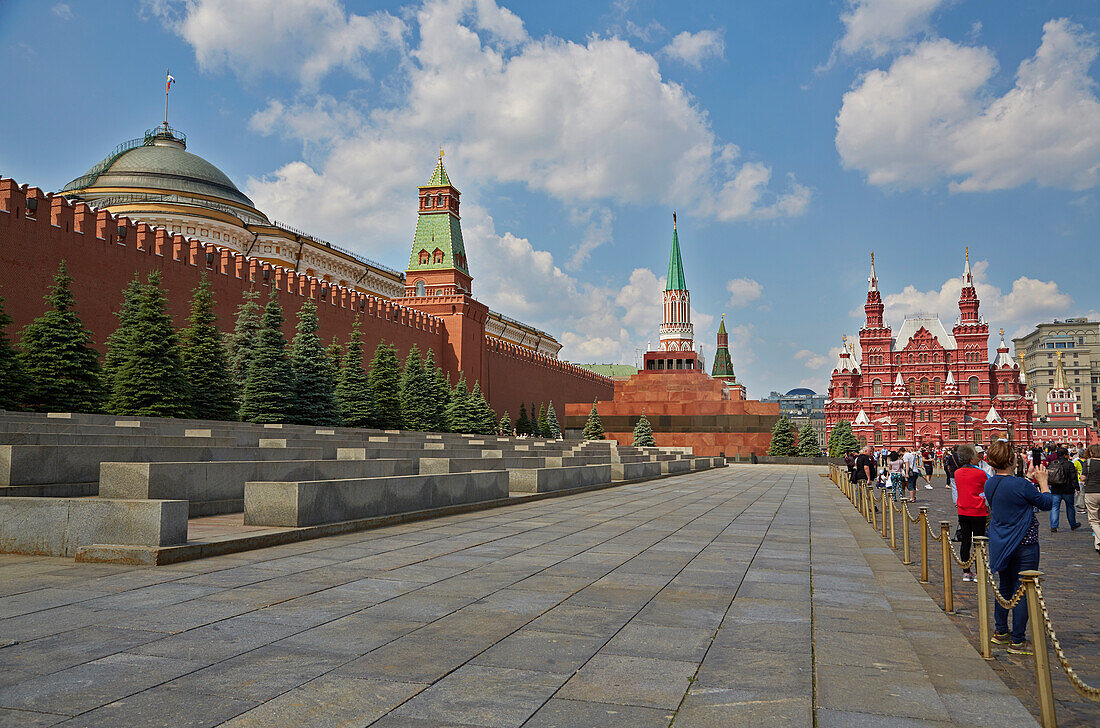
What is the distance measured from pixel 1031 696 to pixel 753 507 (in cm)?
954

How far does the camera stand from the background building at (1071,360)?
115m

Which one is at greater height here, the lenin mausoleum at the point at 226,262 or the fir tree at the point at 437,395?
the lenin mausoleum at the point at 226,262

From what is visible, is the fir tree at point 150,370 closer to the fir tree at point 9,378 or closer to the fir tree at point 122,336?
the fir tree at point 122,336

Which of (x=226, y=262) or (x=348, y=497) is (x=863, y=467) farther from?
(x=226, y=262)

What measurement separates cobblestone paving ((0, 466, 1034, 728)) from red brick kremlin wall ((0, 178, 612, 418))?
17294mm

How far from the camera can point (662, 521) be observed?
32.7ft

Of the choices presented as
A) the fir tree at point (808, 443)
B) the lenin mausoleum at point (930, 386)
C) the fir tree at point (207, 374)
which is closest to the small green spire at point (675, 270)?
the lenin mausoleum at point (930, 386)

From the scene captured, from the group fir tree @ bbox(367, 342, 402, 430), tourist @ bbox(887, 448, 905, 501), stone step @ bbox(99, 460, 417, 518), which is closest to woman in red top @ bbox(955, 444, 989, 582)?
stone step @ bbox(99, 460, 417, 518)

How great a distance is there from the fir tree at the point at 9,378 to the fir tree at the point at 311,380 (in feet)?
25.2

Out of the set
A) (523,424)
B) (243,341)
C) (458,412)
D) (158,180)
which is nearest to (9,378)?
(243,341)

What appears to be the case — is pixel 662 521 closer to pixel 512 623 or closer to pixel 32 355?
pixel 512 623

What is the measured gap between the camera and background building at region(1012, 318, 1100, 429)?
377 ft

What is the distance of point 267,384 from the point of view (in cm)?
2256

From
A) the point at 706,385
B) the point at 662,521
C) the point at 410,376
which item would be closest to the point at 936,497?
the point at 662,521
